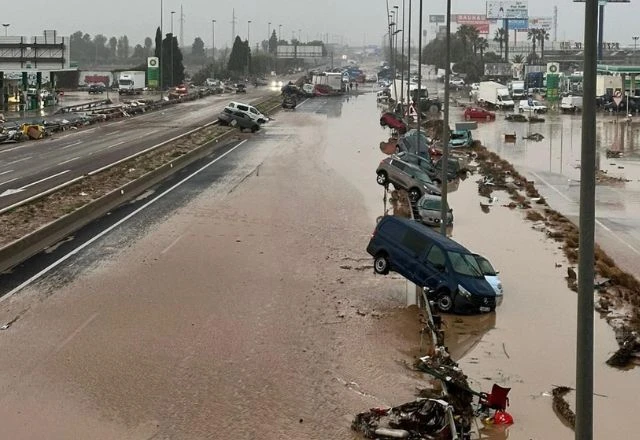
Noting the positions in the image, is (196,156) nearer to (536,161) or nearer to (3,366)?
(536,161)

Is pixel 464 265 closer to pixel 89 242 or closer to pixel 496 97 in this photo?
pixel 89 242

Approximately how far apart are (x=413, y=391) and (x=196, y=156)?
32.7 m

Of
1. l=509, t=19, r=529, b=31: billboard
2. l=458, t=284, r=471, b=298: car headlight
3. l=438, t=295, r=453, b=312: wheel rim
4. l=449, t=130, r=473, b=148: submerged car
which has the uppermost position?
l=509, t=19, r=529, b=31: billboard

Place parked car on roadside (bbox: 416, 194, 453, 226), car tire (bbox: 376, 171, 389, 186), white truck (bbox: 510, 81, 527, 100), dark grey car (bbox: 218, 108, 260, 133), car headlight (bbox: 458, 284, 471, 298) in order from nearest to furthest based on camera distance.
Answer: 1. car headlight (bbox: 458, 284, 471, 298)
2. parked car on roadside (bbox: 416, 194, 453, 226)
3. car tire (bbox: 376, 171, 389, 186)
4. dark grey car (bbox: 218, 108, 260, 133)
5. white truck (bbox: 510, 81, 527, 100)

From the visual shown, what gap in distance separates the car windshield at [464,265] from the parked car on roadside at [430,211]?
855 cm

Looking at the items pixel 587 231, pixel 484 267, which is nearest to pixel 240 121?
pixel 484 267

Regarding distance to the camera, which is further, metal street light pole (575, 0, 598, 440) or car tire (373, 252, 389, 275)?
car tire (373, 252, 389, 275)

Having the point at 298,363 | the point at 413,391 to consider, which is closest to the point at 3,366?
the point at 298,363

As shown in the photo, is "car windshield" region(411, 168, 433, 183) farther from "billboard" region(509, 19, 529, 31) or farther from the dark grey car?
"billboard" region(509, 19, 529, 31)

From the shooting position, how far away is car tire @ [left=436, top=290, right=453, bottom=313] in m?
17.8

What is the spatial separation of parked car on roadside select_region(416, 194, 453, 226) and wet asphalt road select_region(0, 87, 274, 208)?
12453 millimetres

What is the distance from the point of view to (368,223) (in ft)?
90.4

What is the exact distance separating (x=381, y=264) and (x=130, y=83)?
3942 inches

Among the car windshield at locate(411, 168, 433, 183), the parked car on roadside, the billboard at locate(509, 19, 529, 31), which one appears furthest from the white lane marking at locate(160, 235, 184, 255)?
the billboard at locate(509, 19, 529, 31)
